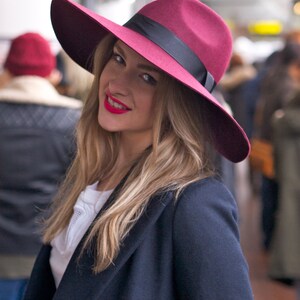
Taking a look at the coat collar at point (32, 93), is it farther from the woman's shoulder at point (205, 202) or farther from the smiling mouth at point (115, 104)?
the woman's shoulder at point (205, 202)

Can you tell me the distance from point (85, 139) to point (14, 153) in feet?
3.72

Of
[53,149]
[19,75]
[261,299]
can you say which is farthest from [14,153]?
[261,299]

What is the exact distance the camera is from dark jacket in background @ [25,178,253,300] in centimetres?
179

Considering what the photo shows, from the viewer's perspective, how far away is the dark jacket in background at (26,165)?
3.36 meters

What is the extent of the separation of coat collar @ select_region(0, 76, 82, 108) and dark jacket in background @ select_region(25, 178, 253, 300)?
169 centimetres

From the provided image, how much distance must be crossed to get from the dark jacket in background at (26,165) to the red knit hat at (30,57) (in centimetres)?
28

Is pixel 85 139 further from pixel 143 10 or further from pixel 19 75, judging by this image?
pixel 19 75

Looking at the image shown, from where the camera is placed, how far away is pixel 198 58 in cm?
204

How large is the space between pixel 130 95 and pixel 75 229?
379 mm

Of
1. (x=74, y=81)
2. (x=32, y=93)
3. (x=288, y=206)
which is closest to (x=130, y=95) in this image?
(x=32, y=93)

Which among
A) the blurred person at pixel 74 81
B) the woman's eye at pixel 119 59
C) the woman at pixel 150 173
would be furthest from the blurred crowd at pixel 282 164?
the woman's eye at pixel 119 59

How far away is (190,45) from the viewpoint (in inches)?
80.2

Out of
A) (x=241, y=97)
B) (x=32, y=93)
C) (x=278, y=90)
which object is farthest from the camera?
(x=241, y=97)

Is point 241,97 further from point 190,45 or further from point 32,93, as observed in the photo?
point 190,45
